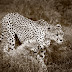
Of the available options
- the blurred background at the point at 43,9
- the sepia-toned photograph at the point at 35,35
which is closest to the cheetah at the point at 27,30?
the sepia-toned photograph at the point at 35,35

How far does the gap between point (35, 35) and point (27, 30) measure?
0.55ft

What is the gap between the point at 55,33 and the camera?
7.69 feet

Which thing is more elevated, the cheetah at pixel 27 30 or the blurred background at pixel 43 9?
the blurred background at pixel 43 9

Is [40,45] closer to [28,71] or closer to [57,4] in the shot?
[28,71]

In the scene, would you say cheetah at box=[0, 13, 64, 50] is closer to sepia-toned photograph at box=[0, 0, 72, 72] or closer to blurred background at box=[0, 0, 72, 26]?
sepia-toned photograph at box=[0, 0, 72, 72]

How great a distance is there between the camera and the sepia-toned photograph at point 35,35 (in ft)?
6.57

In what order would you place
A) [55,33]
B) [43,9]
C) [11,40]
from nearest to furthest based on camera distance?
[11,40]
[55,33]
[43,9]

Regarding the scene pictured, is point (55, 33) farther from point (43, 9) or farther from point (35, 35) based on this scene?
point (43, 9)

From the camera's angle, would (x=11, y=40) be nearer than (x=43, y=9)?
Yes

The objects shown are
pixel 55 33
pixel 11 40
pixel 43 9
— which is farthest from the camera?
pixel 43 9

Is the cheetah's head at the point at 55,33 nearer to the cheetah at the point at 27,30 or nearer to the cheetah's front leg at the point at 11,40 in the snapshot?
the cheetah at the point at 27,30

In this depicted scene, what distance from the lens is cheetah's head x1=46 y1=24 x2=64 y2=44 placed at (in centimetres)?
228

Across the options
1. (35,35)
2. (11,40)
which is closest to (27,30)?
(35,35)

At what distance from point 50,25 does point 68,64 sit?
78 centimetres
